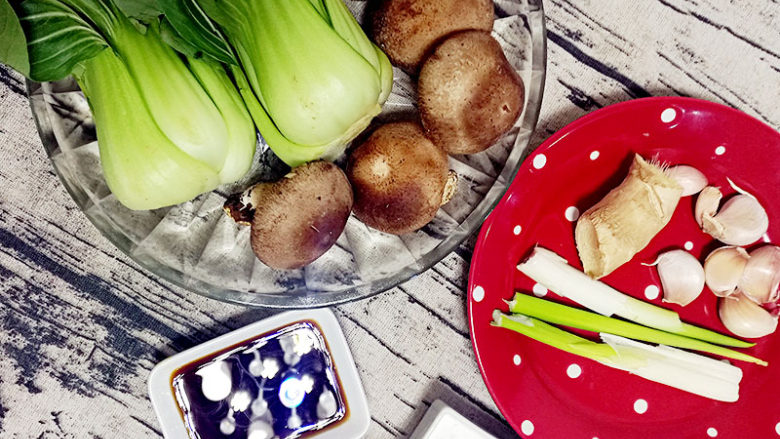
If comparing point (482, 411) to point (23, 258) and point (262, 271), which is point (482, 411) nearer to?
point (262, 271)

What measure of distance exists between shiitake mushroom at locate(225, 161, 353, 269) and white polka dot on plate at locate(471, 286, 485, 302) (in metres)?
0.25

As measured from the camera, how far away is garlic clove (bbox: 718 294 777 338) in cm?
93

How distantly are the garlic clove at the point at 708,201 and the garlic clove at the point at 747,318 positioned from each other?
14 centimetres

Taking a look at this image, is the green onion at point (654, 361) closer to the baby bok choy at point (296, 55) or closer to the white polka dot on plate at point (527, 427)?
the white polka dot on plate at point (527, 427)

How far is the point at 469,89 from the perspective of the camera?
0.74 meters

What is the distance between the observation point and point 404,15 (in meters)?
0.76

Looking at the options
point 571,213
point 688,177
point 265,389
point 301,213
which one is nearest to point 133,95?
point 301,213

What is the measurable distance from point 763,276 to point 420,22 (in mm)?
625

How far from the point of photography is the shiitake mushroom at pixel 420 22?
756 mm

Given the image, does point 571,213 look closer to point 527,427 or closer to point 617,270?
point 617,270

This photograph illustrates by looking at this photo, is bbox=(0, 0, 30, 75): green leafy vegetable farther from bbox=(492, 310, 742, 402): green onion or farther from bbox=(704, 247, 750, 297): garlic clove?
bbox=(704, 247, 750, 297): garlic clove

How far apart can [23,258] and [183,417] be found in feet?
1.13

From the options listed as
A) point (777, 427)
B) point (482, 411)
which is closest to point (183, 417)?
point (482, 411)

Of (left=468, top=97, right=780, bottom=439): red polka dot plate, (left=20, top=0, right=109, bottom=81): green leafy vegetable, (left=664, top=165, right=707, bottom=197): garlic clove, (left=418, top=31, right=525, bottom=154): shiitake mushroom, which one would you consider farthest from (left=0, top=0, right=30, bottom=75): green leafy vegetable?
(left=664, top=165, right=707, bottom=197): garlic clove
